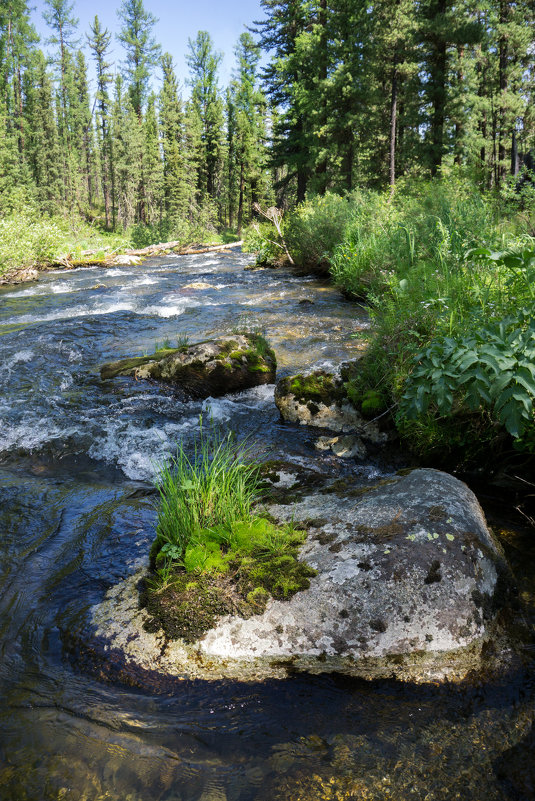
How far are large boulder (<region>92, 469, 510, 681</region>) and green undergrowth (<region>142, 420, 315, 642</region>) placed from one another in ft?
0.25

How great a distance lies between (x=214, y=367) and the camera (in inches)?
263

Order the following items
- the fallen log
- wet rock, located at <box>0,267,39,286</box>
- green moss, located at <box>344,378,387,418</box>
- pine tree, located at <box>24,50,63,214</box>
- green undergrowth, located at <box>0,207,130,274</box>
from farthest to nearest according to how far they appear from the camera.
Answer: pine tree, located at <box>24,50,63,214</box>, the fallen log, green undergrowth, located at <box>0,207,130,274</box>, wet rock, located at <box>0,267,39,286</box>, green moss, located at <box>344,378,387,418</box>

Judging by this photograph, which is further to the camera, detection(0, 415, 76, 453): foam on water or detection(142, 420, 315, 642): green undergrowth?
detection(0, 415, 76, 453): foam on water

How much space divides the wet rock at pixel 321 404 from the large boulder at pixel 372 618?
239cm

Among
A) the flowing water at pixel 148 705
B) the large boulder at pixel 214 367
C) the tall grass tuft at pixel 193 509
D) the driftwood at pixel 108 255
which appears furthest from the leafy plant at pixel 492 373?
the driftwood at pixel 108 255

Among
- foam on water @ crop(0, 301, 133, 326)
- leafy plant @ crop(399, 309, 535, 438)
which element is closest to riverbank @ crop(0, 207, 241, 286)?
foam on water @ crop(0, 301, 133, 326)

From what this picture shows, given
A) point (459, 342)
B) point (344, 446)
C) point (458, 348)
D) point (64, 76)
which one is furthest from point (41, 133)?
point (458, 348)

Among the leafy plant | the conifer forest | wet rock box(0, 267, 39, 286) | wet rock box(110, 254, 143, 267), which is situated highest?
the conifer forest

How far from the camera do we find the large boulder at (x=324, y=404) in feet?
17.0

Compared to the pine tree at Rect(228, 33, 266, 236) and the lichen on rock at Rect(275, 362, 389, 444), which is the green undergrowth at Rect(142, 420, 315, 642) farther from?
the pine tree at Rect(228, 33, 266, 236)

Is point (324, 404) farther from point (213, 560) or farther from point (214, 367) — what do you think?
point (213, 560)

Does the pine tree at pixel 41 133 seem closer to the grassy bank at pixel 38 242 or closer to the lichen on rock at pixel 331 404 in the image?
the grassy bank at pixel 38 242

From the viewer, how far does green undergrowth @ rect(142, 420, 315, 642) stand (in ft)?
8.18

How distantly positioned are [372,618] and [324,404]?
337 cm
